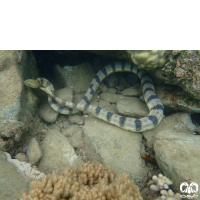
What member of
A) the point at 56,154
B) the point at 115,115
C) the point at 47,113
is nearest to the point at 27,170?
the point at 56,154

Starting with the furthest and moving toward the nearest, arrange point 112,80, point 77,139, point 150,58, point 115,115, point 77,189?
point 112,80 → point 115,115 → point 77,139 → point 150,58 → point 77,189

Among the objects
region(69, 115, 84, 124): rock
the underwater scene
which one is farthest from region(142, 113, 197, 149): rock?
region(69, 115, 84, 124): rock

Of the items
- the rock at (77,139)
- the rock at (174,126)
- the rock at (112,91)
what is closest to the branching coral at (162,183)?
the rock at (174,126)

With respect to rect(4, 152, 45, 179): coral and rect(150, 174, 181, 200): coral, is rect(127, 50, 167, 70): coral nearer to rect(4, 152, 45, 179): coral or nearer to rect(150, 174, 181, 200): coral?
rect(150, 174, 181, 200): coral

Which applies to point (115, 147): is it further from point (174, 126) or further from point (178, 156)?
point (174, 126)

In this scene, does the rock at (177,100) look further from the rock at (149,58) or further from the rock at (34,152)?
the rock at (34,152)

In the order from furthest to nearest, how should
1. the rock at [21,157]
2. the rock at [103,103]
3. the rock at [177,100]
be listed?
the rock at [103,103]
the rock at [177,100]
the rock at [21,157]
